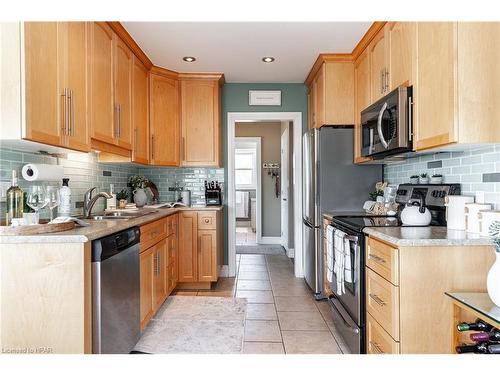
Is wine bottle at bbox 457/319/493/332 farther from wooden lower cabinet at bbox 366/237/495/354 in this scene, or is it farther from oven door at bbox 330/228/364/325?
oven door at bbox 330/228/364/325

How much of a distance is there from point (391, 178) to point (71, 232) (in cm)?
277

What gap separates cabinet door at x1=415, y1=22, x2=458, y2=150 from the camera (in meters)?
1.74

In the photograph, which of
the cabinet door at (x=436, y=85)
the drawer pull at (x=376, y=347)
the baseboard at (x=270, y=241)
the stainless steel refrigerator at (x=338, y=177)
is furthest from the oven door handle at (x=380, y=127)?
the baseboard at (x=270, y=241)

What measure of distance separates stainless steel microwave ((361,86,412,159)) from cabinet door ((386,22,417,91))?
102mm

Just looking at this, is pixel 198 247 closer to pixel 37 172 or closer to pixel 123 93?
pixel 123 93

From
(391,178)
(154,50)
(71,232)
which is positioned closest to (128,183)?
(154,50)

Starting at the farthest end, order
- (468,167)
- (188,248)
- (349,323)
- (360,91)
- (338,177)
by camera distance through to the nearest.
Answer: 1. (188,248)
2. (338,177)
3. (360,91)
4. (349,323)
5. (468,167)

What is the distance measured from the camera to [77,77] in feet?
7.09

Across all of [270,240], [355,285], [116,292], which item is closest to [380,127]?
[355,285]

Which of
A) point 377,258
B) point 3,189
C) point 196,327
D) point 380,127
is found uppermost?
point 380,127

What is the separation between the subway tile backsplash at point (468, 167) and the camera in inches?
75.9

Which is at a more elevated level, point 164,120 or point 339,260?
point 164,120

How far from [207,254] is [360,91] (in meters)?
2.34

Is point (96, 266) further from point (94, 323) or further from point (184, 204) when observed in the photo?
point (184, 204)
